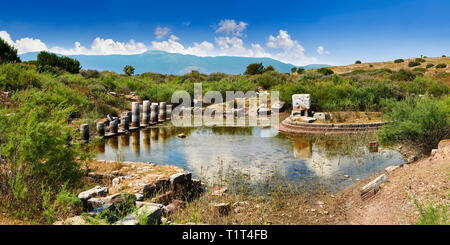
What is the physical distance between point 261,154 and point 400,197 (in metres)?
5.49

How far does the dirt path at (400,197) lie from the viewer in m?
5.11

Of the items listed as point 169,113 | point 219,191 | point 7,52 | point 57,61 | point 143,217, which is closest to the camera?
point 143,217

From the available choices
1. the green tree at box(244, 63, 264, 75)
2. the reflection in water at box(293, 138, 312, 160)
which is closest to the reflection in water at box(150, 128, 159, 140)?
the reflection in water at box(293, 138, 312, 160)

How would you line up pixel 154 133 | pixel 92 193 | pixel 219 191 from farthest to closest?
pixel 154 133 → pixel 219 191 → pixel 92 193

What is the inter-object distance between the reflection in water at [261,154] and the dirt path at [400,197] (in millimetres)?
1256

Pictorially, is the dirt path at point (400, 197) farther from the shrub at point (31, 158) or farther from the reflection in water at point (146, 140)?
the reflection in water at point (146, 140)

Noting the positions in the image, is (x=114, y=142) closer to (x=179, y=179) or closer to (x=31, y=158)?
(x=179, y=179)

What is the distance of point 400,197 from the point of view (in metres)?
5.62

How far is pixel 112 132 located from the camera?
49.8ft

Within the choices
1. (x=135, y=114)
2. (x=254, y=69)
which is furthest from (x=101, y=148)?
(x=254, y=69)

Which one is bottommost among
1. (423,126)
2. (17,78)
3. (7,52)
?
(423,126)

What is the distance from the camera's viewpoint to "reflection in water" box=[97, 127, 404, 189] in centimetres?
868
